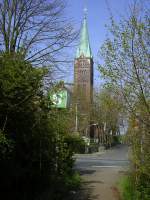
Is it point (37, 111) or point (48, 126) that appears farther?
point (48, 126)

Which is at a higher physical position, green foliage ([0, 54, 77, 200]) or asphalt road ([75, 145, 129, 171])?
green foliage ([0, 54, 77, 200])

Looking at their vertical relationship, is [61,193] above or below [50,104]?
below

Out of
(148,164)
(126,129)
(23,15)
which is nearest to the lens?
(148,164)

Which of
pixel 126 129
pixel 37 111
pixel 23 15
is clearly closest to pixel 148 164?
pixel 126 129

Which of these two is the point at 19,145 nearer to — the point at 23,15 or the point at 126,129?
the point at 126,129

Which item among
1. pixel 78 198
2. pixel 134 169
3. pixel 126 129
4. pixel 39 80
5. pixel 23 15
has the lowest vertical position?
pixel 78 198

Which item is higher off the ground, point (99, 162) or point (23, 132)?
point (23, 132)

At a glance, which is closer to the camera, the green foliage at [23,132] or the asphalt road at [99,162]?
the green foliage at [23,132]

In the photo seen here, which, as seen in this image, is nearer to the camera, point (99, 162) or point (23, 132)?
point (23, 132)

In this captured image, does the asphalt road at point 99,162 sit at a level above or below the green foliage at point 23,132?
below

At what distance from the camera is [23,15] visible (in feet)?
73.6

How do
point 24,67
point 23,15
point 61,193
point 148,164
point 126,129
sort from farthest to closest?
point 23,15 → point 61,193 → point 126,129 → point 148,164 → point 24,67

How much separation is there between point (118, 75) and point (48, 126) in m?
3.51

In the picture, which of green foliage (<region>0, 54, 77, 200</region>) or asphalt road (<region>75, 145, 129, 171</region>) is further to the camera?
asphalt road (<region>75, 145, 129, 171</region>)
